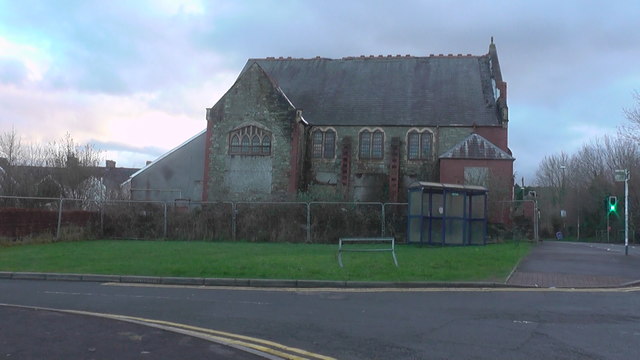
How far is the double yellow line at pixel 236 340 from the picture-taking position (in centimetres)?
707

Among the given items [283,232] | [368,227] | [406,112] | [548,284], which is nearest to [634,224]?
[406,112]

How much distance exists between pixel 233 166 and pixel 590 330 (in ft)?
105

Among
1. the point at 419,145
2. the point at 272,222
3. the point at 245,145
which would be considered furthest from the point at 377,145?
the point at 272,222

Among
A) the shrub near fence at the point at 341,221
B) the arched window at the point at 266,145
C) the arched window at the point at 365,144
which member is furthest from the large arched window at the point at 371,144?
the shrub near fence at the point at 341,221

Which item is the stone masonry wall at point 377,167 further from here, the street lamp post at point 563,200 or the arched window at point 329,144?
the street lamp post at point 563,200

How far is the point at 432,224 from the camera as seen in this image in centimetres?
2416

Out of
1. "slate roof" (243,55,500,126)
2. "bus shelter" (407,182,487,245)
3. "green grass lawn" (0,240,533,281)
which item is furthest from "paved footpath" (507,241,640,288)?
"slate roof" (243,55,500,126)

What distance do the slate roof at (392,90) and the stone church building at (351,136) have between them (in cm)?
8

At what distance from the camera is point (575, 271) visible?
16.0 m

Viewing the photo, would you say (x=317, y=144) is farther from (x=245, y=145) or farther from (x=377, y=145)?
(x=245, y=145)

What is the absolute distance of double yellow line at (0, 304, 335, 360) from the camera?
7.07m

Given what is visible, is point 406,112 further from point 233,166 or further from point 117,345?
point 117,345

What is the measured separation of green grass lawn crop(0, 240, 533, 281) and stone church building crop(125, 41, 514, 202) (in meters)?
17.5

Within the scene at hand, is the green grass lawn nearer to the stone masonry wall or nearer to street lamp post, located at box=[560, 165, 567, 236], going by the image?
the stone masonry wall
